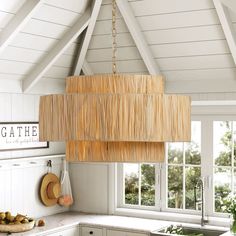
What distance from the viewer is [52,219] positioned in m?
5.69

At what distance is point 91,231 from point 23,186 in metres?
0.85

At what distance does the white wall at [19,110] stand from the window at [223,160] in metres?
1.86

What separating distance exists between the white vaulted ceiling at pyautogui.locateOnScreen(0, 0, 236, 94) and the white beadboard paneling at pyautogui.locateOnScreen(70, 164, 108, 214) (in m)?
1.16

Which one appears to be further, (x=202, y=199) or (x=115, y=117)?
(x=202, y=199)

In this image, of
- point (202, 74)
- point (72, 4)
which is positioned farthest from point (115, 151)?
point (202, 74)

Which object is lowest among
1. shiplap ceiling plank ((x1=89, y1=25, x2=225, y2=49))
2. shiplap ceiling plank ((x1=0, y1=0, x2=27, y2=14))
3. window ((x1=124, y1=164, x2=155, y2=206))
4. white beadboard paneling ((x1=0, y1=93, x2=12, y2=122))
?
window ((x1=124, y1=164, x2=155, y2=206))

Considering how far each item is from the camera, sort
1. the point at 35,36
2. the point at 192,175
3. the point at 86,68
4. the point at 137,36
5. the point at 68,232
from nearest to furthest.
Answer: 1. the point at 35,36
2. the point at 137,36
3. the point at 68,232
4. the point at 192,175
5. the point at 86,68

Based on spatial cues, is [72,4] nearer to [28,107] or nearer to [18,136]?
[28,107]

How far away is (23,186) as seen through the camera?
220 inches

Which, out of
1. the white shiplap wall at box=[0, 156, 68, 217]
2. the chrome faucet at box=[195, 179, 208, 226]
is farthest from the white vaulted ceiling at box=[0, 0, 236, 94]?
the chrome faucet at box=[195, 179, 208, 226]

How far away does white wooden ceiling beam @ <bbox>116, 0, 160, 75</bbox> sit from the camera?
190 inches

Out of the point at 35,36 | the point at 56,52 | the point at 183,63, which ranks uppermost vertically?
the point at 35,36

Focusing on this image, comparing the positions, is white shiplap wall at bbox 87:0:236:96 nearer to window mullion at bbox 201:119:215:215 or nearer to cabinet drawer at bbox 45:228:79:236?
window mullion at bbox 201:119:215:215

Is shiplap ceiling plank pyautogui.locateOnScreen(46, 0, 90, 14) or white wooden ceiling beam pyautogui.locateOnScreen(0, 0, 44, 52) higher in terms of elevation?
shiplap ceiling plank pyautogui.locateOnScreen(46, 0, 90, 14)
